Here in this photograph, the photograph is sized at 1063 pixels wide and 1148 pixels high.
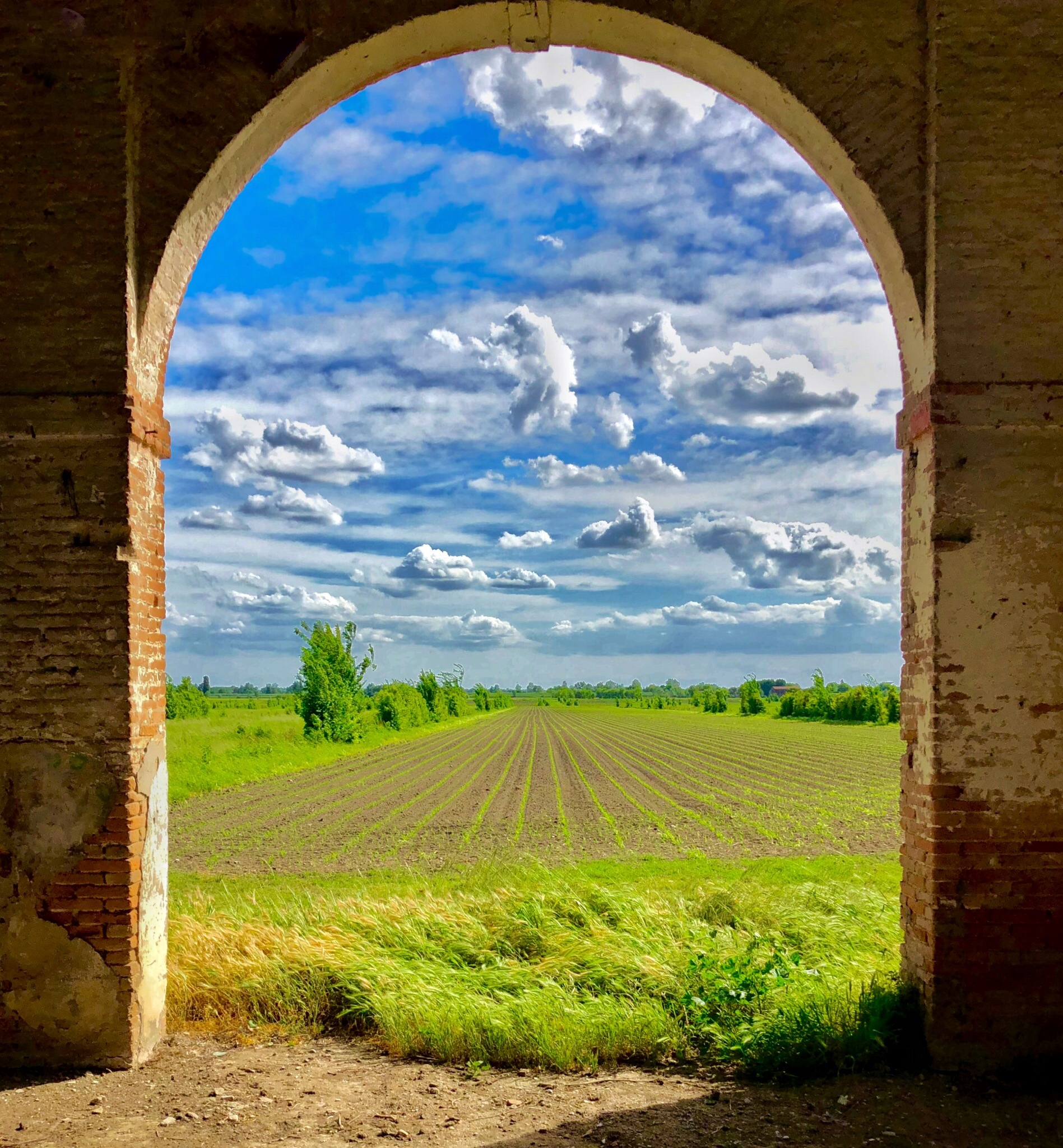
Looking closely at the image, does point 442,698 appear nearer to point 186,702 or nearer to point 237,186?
point 186,702

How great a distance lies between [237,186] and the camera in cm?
496

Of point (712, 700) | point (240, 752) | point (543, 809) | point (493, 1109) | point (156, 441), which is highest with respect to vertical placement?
point (156, 441)

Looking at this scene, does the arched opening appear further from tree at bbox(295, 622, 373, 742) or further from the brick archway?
tree at bbox(295, 622, 373, 742)

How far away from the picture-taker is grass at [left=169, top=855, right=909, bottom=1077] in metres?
4.36

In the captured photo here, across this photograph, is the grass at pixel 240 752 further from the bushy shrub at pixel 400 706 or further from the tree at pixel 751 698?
the tree at pixel 751 698

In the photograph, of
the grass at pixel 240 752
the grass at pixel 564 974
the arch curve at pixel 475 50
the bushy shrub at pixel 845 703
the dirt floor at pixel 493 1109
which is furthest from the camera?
the bushy shrub at pixel 845 703

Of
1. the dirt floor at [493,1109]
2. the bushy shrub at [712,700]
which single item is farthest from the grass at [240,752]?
the bushy shrub at [712,700]

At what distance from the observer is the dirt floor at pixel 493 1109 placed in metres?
3.63

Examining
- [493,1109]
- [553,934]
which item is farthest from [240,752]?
[493,1109]

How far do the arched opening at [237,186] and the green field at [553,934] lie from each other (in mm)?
3861

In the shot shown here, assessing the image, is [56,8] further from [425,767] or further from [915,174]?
[425,767]

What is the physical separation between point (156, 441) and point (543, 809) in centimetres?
1500

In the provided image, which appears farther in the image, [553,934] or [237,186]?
[553,934]

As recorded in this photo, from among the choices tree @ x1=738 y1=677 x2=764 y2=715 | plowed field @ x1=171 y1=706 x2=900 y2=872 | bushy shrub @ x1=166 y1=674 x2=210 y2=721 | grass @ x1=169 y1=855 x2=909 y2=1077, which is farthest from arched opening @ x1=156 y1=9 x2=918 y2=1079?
tree @ x1=738 y1=677 x2=764 y2=715
